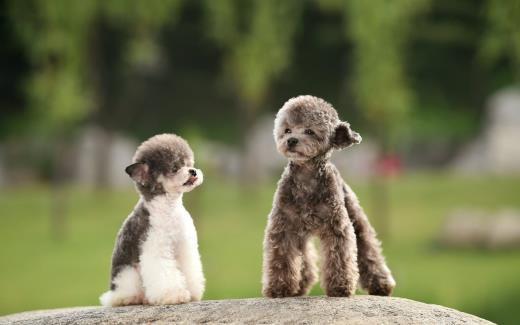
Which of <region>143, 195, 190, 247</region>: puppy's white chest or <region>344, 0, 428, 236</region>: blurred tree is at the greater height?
<region>344, 0, 428, 236</region>: blurred tree

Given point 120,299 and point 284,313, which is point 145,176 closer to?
point 120,299

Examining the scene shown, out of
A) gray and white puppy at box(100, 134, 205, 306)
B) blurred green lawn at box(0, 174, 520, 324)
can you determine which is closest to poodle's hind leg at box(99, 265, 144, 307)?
gray and white puppy at box(100, 134, 205, 306)

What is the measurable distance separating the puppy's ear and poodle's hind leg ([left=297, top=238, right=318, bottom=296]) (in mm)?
774

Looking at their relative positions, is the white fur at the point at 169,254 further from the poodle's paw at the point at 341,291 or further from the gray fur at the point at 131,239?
the poodle's paw at the point at 341,291

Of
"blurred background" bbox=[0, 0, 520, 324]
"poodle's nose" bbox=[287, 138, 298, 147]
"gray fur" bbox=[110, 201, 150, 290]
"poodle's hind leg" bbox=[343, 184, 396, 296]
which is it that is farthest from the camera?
"blurred background" bbox=[0, 0, 520, 324]

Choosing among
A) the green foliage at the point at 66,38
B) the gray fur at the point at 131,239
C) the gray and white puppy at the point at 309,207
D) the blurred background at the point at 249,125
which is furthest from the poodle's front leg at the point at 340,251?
the green foliage at the point at 66,38

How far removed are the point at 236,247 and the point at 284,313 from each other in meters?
4.79

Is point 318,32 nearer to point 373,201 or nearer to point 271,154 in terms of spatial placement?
point 271,154

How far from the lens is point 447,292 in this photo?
6.57m

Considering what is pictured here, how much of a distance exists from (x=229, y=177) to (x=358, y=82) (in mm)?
3412

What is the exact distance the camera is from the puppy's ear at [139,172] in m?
2.90

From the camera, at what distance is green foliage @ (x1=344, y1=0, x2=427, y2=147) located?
23.8 ft

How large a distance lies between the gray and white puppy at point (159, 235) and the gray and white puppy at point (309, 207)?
36 cm

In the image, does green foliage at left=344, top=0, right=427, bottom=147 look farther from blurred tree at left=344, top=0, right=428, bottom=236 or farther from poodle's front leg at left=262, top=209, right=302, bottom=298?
poodle's front leg at left=262, top=209, right=302, bottom=298
